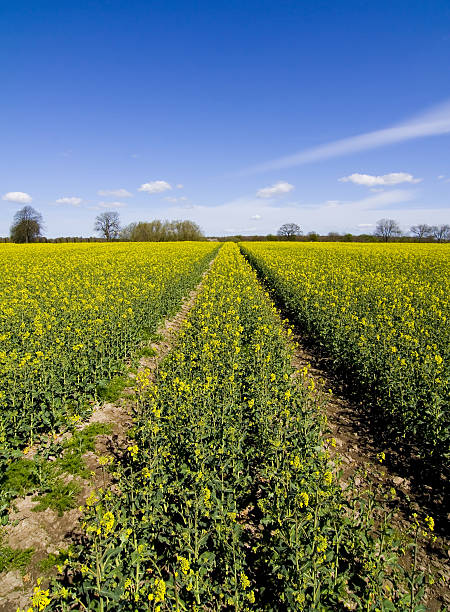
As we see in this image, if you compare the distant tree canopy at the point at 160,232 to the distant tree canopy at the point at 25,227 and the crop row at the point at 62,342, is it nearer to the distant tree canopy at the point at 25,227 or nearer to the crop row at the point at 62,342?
the distant tree canopy at the point at 25,227

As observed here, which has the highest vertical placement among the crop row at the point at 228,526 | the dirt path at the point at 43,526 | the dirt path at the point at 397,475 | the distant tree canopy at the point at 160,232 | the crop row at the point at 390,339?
the distant tree canopy at the point at 160,232

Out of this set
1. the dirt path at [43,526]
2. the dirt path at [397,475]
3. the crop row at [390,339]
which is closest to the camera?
the dirt path at [43,526]

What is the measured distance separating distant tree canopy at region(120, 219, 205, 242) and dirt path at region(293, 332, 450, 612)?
→ 88.7m

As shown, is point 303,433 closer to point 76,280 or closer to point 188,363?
point 188,363

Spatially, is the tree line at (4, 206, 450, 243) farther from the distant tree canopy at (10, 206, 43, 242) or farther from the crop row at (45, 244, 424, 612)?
the crop row at (45, 244, 424, 612)

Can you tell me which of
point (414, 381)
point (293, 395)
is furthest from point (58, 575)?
point (414, 381)

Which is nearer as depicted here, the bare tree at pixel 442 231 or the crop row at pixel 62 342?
the crop row at pixel 62 342

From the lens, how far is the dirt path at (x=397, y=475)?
3.80 metres

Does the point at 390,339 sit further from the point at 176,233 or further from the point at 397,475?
the point at 176,233

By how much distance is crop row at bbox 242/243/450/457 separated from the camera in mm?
5840

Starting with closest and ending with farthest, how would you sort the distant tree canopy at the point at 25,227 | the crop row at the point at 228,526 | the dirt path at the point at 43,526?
the crop row at the point at 228,526, the dirt path at the point at 43,526, the distant tree canopy at the point at 25,227

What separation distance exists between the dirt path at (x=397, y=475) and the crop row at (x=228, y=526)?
0.46 metres

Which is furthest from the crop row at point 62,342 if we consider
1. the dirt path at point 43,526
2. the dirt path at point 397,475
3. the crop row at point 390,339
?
the crop row at point 390,339

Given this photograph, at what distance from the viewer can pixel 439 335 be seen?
9.47m
